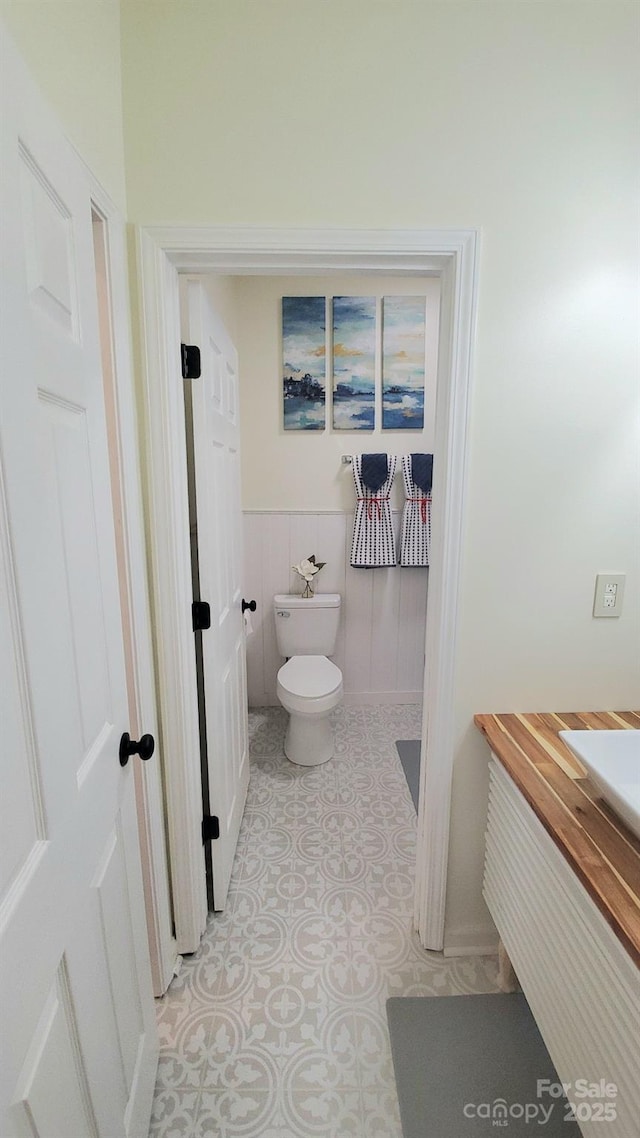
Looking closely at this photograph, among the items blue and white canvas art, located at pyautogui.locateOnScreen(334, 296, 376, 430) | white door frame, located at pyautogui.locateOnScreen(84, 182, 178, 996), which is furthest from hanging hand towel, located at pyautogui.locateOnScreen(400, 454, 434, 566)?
white door frame, located at pyautogui.locateOnScreen(84, 182, 178, 996)

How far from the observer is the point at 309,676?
93.4 inches

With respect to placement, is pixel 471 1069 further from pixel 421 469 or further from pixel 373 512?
pixel 421 469

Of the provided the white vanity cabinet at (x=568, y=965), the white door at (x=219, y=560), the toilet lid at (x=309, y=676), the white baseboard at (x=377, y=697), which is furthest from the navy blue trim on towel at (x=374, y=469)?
the white vanity cabinet at (x=568, y=965)

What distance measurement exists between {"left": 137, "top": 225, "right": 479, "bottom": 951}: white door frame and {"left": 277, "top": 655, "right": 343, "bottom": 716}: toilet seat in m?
0.80

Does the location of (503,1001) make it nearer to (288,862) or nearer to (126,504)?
(288,862)

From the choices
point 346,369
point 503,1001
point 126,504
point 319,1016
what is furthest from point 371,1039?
point 346,369

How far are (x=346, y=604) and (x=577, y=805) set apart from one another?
1.86m

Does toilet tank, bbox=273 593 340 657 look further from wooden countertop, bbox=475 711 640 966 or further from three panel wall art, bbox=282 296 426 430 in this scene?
wooden countertop, bbox=475 711 640 966

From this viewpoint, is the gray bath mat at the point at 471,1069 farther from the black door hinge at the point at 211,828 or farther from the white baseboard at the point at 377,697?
the white baseboard at the point at 377,697

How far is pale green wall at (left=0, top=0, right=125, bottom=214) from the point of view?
2.40 feet

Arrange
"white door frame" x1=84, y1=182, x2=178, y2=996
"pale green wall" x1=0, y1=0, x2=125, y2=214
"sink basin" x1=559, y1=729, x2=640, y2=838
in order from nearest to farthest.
A: "pale green wall" x1=0, y1=0, x2=125, y2=214
"sink basin" x1=559, y1=729, x2=640, y2=838
"white door frame" x1=84, y1=182, x2=178, y2=996

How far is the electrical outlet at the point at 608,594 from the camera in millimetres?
1341

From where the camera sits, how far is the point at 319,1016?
1.33m

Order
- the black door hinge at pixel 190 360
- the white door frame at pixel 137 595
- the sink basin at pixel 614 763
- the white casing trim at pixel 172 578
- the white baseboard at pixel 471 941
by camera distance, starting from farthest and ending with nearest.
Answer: the white baseboard at pixel 471 941, the black door hinge at pixel 190 360, the white casing trim at pixel 172 578, the white door frame at pixel 137 595, the sink basin at pixel 614 763
